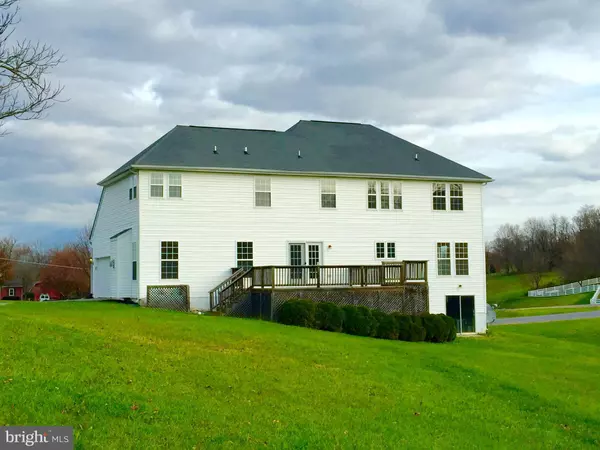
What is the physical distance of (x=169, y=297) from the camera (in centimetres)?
3130

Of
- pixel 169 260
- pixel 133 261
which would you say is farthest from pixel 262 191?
pixel 133 261

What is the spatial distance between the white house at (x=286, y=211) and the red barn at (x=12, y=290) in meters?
66.8

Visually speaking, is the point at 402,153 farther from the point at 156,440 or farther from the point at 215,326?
the point at 156,440

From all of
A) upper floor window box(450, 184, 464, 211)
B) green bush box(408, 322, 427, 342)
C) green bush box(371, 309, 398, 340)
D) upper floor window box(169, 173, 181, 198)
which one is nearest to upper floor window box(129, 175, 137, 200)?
upper floor window box(169, 173, 181, 198)

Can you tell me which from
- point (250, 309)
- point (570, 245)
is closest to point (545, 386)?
point (250, 309)

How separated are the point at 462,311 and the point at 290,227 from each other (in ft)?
34.1

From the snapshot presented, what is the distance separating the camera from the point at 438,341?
28562 millimetres

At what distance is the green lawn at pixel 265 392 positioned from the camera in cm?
1001

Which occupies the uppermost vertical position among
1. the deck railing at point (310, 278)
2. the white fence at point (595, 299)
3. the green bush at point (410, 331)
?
the deck railing at point (310, 278)

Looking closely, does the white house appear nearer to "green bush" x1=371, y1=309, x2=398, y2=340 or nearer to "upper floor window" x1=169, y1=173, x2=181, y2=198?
"upper floor window" x1=169, y1=173, x2=181, y2=198

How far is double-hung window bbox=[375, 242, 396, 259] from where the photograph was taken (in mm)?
35375

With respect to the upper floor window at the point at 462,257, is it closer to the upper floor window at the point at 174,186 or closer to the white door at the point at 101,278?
the upper floor window at the point at 174,186

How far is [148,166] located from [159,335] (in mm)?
14149

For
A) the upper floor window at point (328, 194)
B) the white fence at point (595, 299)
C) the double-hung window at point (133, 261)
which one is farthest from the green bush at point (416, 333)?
the white fence at point (595, 299)
